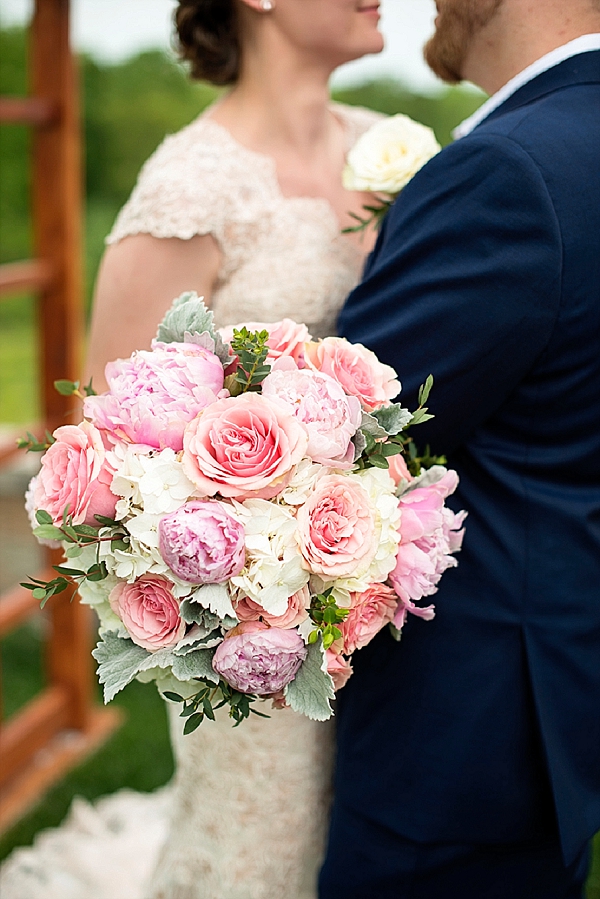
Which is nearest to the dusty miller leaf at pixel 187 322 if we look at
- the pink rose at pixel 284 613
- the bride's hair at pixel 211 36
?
the pink rose at pixel 284 613

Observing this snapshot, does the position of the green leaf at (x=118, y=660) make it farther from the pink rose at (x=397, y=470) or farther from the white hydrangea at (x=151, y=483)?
the pink rose at (x=397, y=470)

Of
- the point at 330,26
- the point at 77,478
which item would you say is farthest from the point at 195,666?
the point at 330,26

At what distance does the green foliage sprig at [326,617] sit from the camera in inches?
47.9

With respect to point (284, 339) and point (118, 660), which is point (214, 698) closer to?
point (118, 660)

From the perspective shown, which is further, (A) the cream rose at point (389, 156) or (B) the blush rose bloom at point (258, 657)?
(A) the cream rose at point (389, 156)

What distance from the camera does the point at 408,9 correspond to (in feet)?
11.9

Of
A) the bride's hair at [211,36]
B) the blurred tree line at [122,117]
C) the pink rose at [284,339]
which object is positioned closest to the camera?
the pink rose at [284,339]

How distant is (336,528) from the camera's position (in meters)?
1.21

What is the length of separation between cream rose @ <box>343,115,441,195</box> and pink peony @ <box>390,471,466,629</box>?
27.0 inches

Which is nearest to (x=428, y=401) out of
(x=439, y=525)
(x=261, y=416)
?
(x=439, y=525)

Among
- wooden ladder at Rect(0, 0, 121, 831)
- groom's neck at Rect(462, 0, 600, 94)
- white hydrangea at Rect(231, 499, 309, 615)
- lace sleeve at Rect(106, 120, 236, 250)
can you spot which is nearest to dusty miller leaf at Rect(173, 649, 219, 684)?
white hydrangea at Rect(231, 499, 309, 615)

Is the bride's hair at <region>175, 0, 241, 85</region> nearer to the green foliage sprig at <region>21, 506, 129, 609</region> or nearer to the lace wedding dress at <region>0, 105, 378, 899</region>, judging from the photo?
the lace wedding dress at <region>0, 105, 378, 899</region>

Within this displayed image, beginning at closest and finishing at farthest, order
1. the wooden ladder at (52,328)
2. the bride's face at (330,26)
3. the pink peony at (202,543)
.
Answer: the pink peony at (202,543), the bride's face at (330,26), the wooden ladder at (52,328)

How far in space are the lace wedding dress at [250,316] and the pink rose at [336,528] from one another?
0.69 meters
